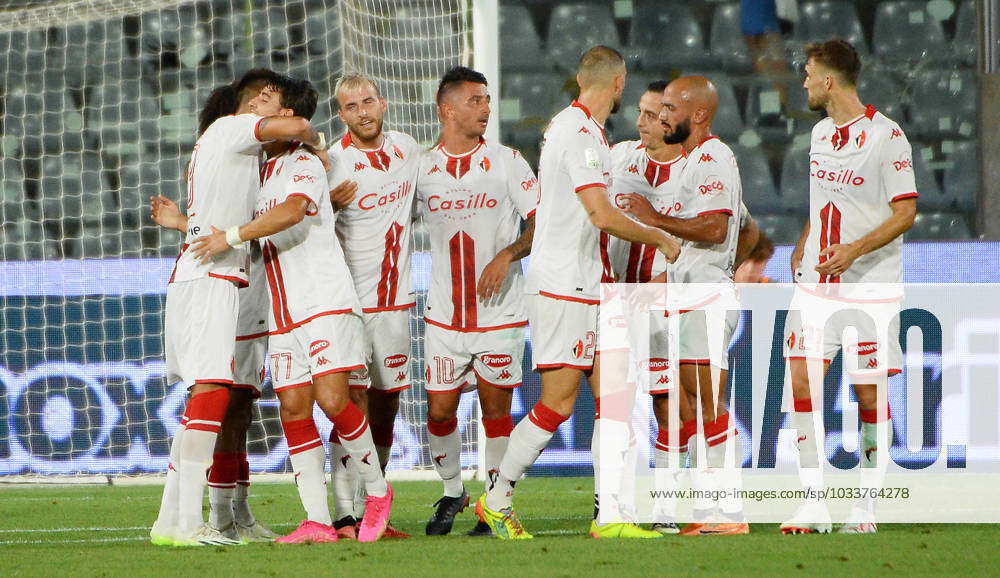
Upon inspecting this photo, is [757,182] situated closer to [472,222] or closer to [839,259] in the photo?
[472,222]

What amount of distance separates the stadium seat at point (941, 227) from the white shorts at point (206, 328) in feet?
26.9

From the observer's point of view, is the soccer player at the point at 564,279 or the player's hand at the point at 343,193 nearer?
the soccer player at the point at 564,279

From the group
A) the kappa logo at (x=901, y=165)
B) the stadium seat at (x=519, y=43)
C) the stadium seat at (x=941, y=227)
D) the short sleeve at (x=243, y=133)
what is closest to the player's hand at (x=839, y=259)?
Result: the kappa logo at (x=901, y=165)

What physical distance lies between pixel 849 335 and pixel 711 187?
0.89m

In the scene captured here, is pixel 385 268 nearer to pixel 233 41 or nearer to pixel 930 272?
pixel 930 272

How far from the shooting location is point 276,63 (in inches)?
490

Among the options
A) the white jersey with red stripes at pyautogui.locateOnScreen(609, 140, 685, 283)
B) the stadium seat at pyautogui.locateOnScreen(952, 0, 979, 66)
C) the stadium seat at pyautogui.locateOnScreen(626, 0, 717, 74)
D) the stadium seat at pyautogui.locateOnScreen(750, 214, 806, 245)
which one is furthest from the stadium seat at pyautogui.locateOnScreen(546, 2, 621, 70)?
the white jersey with red stripes at pyautogui.locateOnScreen(609, 140, 685, 283)

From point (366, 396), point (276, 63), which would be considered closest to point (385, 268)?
point (366, 396)

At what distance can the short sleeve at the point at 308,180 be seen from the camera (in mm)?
5355

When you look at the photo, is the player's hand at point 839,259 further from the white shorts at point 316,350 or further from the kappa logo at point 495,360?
the white shorts at point 316,350

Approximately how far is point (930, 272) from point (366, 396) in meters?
4.49

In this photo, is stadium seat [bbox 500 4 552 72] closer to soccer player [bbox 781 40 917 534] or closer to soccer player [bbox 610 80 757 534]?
soccer player [bbox 610 80 757 534]

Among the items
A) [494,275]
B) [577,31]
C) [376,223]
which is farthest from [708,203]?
[577,31]

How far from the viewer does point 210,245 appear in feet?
17.5
